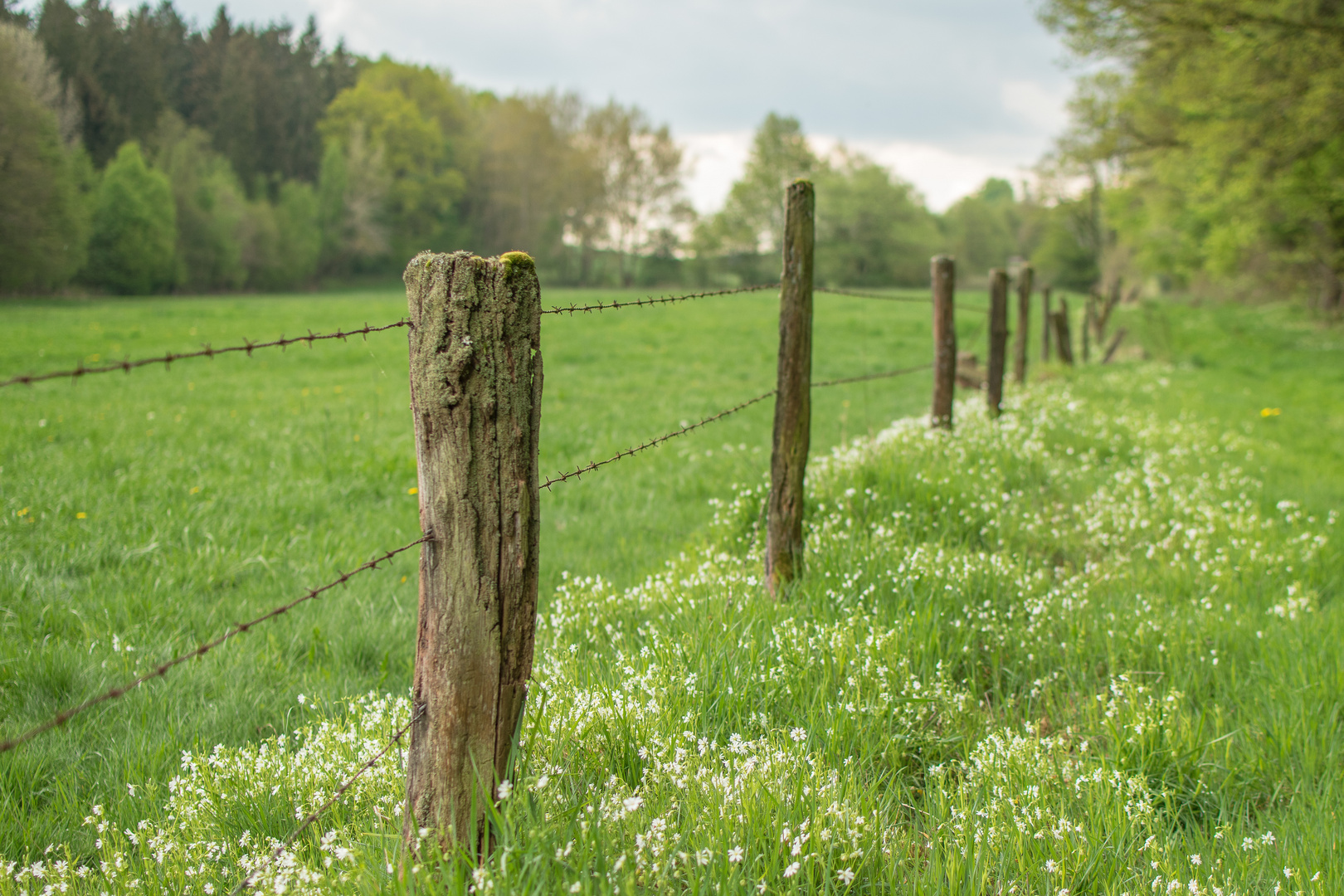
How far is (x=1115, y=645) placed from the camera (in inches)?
160

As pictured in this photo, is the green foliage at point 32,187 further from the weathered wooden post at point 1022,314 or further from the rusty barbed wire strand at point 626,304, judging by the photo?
the rusty barbed wire strand at point 626,304

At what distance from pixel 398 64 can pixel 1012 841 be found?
3456 inches

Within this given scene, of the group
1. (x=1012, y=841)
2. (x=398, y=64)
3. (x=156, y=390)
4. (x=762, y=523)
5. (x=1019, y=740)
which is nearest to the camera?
(x=1012, y=841)

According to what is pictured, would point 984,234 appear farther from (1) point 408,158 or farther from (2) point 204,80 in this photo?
(2) point 204,80

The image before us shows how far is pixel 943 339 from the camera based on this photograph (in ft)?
23.9

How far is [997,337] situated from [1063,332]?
8.36m

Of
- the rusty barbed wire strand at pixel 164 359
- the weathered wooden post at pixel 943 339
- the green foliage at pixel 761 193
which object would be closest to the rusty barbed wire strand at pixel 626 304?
the rusty barbed wire strand at pixel 164 359

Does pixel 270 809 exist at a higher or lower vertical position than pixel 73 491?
lower

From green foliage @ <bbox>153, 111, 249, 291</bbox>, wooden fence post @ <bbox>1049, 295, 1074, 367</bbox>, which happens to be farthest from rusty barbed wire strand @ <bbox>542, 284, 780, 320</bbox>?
green foliage @ <bbox>153, 111, 249, 291</bbox>

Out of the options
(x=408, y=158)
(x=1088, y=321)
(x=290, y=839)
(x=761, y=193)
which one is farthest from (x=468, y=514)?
(x=761, y=193)

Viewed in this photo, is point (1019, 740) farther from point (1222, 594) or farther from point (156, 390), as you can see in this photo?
A: point (156, 390)

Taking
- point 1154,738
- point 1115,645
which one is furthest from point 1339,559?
point 1154,738

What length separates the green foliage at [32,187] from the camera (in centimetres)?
3003

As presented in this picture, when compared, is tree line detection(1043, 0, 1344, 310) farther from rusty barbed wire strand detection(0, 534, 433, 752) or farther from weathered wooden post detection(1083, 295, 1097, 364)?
rusty barbed wire strand detection(0, 534, 433, 752)
